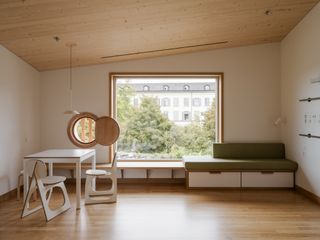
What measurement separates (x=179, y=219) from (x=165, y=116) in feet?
8.91

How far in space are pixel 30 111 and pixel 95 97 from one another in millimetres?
1237

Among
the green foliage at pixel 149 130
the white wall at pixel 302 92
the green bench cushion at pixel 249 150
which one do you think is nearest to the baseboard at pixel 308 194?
the white wall at pixel 302 92

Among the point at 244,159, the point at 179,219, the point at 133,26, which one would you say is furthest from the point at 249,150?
the point at 133,26

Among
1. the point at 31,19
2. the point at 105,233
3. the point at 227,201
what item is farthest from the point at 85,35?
the point at 227,201

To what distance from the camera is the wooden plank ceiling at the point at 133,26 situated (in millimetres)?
3459

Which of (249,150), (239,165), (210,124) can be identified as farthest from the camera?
(210,124)

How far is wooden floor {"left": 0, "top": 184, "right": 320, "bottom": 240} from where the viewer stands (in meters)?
3.18

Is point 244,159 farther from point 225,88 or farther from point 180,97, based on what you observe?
point 180,97

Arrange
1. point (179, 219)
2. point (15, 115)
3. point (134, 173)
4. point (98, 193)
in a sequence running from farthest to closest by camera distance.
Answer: point (134, 173)
point (15, 115)
point (98, 193)
point (179, 219)

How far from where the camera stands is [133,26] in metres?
4.13

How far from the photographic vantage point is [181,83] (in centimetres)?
603

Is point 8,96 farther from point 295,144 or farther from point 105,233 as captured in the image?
point 295,144

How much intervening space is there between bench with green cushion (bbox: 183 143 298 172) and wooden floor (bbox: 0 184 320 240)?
1.56ft

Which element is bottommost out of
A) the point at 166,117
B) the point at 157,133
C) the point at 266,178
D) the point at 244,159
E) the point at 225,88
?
the point at 266,178
